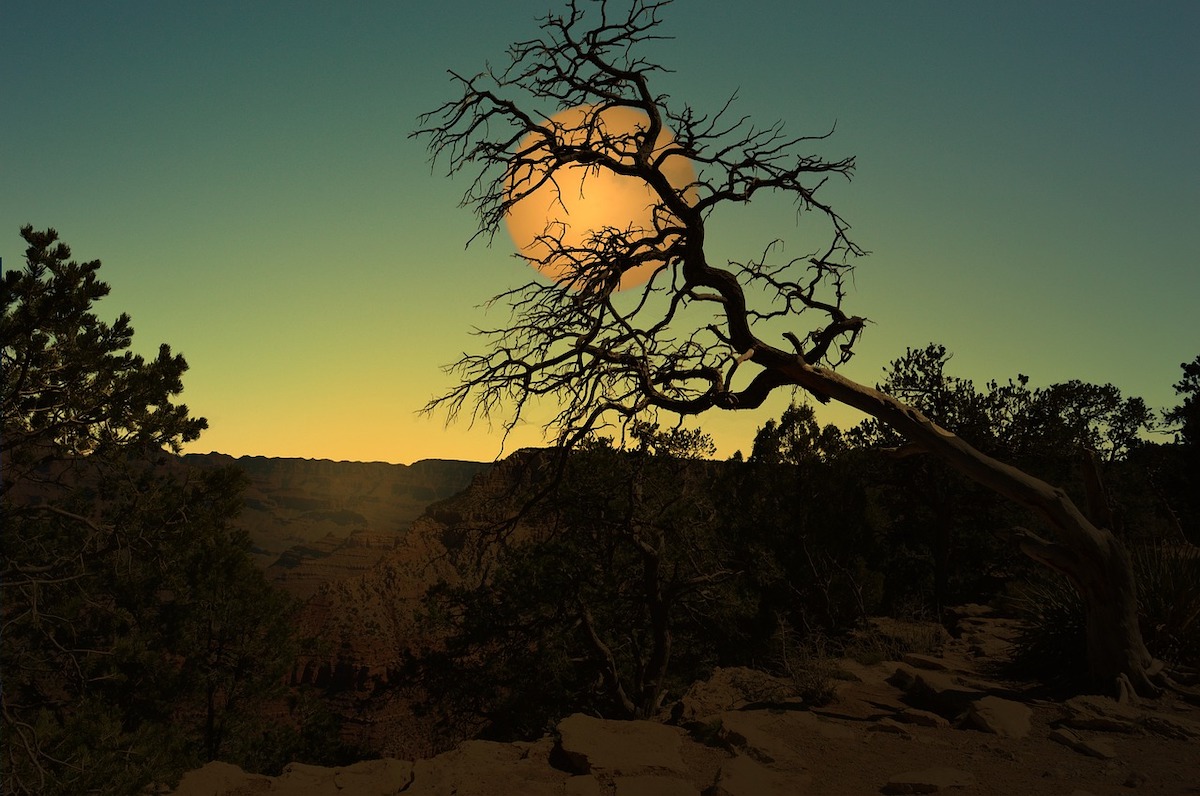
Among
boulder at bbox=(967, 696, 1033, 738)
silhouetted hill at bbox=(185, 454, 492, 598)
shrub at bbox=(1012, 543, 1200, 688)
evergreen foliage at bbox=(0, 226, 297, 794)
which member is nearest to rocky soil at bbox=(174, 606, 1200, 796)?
boulder at bbox=(967, 696, 1033, 738)

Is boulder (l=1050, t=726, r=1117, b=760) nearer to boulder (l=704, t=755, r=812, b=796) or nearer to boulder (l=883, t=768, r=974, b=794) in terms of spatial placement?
boulder (l=883, t=768, r=974, b=794)

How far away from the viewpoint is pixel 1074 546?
9.52m

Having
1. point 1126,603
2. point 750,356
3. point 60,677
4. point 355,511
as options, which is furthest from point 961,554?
point 355,511

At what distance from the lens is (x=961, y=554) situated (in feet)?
87.0

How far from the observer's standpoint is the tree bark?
9195 millimetres

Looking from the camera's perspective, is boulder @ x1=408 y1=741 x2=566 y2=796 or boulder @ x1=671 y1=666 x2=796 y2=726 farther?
boulder @ x1=671 y1=666 x2=796 y2=726

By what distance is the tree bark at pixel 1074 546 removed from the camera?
30.2 ft

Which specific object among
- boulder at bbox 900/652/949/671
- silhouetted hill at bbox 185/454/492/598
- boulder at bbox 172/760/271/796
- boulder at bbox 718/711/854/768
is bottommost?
boulder at bbox 172/760/271/796

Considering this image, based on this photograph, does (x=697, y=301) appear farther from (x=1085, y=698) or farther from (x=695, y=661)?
(x=695, y=661)

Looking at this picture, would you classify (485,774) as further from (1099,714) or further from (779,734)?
(1099,714)

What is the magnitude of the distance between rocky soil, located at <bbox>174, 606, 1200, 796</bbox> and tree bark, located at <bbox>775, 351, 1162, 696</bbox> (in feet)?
1.92

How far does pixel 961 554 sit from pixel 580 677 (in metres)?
15.3

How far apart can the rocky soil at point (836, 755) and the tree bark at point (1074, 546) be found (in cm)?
59

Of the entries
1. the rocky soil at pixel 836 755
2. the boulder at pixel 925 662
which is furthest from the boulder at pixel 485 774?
the boulder at pixel 925 662
